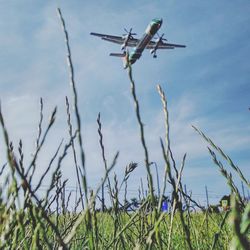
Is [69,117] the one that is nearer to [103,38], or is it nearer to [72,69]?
[72,69]

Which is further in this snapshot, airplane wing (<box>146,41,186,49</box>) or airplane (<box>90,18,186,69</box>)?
airplane wing (<box>146,41,186,49</box>)

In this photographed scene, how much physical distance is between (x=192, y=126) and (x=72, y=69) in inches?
19.8

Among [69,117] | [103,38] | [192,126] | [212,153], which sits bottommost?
[212,153]

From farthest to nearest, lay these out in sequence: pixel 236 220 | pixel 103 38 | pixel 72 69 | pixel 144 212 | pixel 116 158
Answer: pixel 103 38 < pixel 144 212 < pixel 72 69 < pixel 116 158 < pixel 236 220

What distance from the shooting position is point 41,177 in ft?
2.95

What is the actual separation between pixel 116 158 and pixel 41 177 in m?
0.30

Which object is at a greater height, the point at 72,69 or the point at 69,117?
the point at 69,117

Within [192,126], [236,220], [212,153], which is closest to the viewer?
[236,220]

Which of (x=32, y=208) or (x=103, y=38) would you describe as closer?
(x=32, y=208)

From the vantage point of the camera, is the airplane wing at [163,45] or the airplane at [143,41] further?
the airplane wing at [163,45]

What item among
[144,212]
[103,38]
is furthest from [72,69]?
[103,38]

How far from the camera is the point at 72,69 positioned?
2.64ft

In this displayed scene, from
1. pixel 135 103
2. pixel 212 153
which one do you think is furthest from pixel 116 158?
pixel 212 153

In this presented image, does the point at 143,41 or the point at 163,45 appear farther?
the point at 163,45
